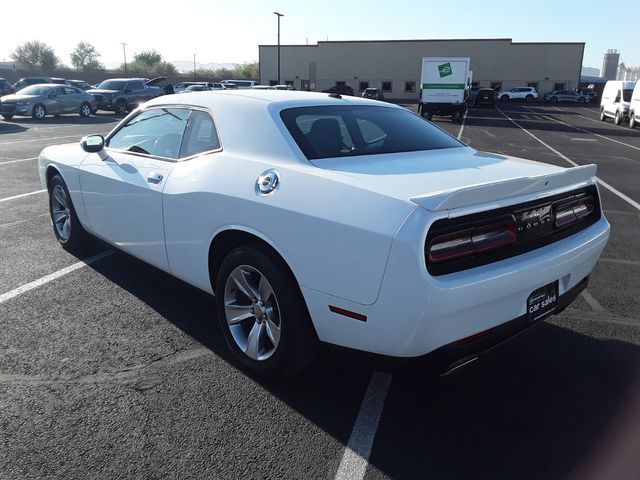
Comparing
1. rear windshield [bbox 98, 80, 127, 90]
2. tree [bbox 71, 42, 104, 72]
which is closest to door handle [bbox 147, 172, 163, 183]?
rear windshield [bbox 98, 80, 127, 90]

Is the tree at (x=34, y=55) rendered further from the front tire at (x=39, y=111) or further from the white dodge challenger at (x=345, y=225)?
the white dodge challenger at (x=345, y=225)

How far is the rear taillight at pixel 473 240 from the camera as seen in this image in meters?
2.28

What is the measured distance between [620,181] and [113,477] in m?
10.5

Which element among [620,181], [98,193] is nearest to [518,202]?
[98,193]

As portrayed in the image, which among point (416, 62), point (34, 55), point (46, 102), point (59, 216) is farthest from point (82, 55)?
point (59, 216)

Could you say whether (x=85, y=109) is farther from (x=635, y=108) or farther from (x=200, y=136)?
(x=635, y=108)

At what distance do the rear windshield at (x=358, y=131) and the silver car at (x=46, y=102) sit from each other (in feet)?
71.2

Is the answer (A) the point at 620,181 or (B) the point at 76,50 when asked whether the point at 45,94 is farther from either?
(B) the point at 76,50

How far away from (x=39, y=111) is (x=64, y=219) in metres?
19.6

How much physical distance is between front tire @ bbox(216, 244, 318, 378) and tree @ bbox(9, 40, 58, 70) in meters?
88.0

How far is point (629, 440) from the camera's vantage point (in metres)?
2.52

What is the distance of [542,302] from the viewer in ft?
8.89

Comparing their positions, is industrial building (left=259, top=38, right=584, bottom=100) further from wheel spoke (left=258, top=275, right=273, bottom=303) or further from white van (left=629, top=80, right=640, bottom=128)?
wheel spoke (left=258, top=275, right=273, bottom=303)

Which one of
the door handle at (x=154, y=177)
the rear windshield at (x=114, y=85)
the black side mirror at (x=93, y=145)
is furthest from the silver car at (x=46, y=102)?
the door handle at (x=154, y=177)
